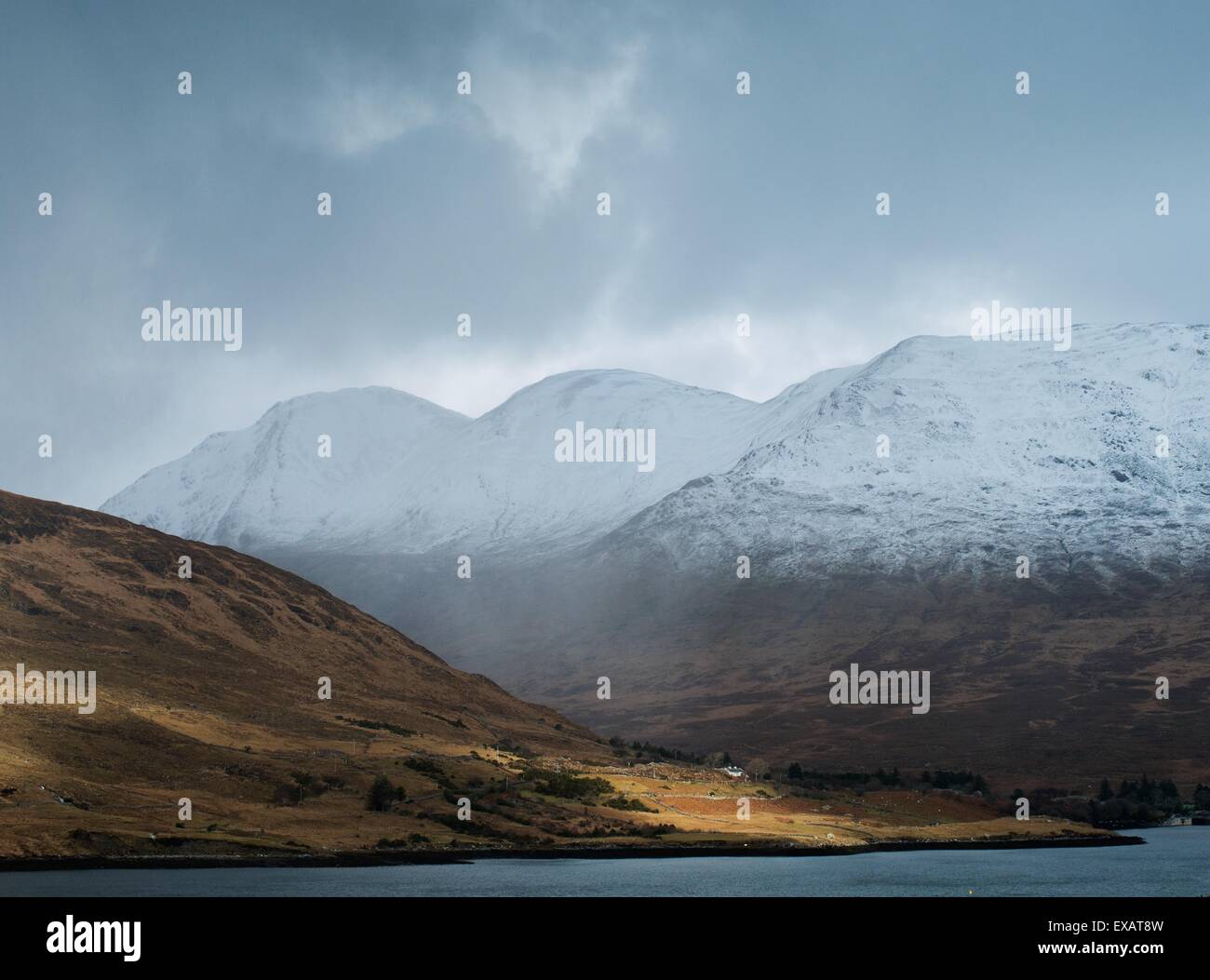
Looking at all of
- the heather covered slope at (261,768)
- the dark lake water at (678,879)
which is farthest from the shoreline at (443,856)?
the dark lake water at (678,879)

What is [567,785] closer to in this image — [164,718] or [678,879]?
[678,879]

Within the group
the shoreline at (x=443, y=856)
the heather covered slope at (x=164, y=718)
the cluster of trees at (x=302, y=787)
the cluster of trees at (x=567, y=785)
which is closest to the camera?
the shoreline at (x=443, y=856)

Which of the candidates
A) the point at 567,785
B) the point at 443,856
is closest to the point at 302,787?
the point at 443,856

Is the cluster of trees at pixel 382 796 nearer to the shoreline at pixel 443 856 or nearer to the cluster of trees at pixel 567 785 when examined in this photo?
the shoreline at pixel 443 856

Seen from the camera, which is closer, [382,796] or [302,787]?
[302,787]
